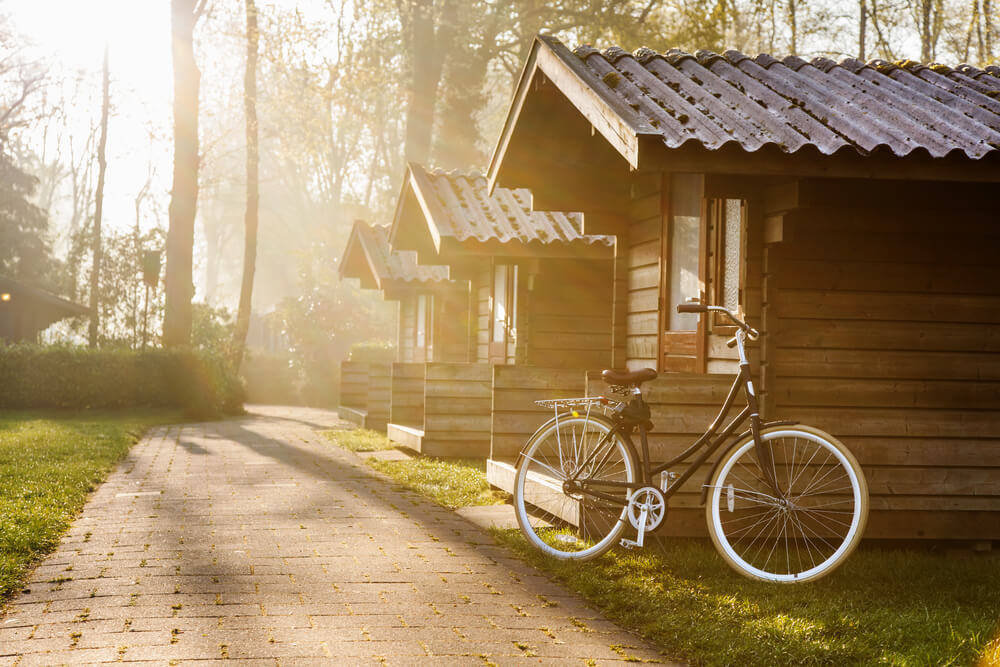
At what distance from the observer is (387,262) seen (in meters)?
22.2

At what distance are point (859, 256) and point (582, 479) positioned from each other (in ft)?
8.03

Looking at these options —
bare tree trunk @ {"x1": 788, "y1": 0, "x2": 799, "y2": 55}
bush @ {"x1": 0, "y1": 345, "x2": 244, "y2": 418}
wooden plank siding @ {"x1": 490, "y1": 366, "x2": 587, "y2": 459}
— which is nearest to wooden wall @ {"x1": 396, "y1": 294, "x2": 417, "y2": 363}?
bush @ {"x1": 0, "y1": 345, "x2": 244, "y2": 418}

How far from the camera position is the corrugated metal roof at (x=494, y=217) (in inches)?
517

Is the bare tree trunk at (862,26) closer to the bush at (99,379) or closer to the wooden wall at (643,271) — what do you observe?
the bush at (99,379)

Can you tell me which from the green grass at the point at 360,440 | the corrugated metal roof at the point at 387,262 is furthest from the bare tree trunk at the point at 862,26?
the green grass at the point at 360,440

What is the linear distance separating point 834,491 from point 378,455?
8.25m

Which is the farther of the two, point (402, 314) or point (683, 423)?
point (402, 314)

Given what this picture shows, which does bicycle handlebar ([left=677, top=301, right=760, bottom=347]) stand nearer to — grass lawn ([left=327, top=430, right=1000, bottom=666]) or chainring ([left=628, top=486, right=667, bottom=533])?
chainring ([left=628, top=486, right=667, bottom=533])

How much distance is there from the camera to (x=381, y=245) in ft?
Answer: 74.8

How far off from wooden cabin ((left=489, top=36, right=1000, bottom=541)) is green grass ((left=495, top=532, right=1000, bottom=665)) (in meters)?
0.54

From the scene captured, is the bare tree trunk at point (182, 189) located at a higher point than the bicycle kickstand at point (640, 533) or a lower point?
higher

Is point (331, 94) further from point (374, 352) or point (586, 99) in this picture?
point (586, 99)

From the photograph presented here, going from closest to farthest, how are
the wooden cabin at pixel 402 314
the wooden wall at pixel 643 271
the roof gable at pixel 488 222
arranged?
the wooden wall at pixel 643 271
the roof gable at pixel 488 222
the wooden cabin at pixel 402 314

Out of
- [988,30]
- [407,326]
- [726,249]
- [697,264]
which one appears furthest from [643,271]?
[988,30]
